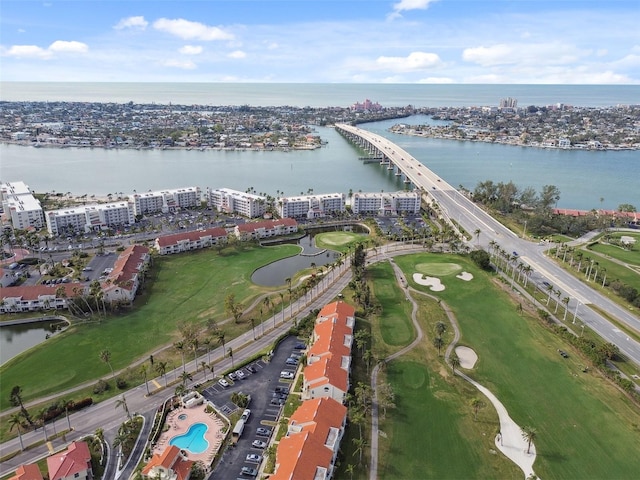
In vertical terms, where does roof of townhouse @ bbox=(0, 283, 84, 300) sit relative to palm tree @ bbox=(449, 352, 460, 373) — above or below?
above

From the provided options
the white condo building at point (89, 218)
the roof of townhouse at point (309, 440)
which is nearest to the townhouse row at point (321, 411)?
the roof of townhouse at point (309, 440)

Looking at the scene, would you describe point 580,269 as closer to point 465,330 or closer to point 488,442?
point 465,330

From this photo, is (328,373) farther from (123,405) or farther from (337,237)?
(337,237)

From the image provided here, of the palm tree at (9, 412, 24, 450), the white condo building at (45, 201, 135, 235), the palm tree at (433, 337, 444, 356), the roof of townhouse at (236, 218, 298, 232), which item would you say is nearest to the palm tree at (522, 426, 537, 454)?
the palm tree at (433, 337, 444, 356)

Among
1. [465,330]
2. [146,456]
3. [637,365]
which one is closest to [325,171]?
[465,330]

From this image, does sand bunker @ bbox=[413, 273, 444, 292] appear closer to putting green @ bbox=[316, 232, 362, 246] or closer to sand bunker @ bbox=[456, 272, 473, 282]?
sand bunker @ bbox=[456, 272, 473, 282]
